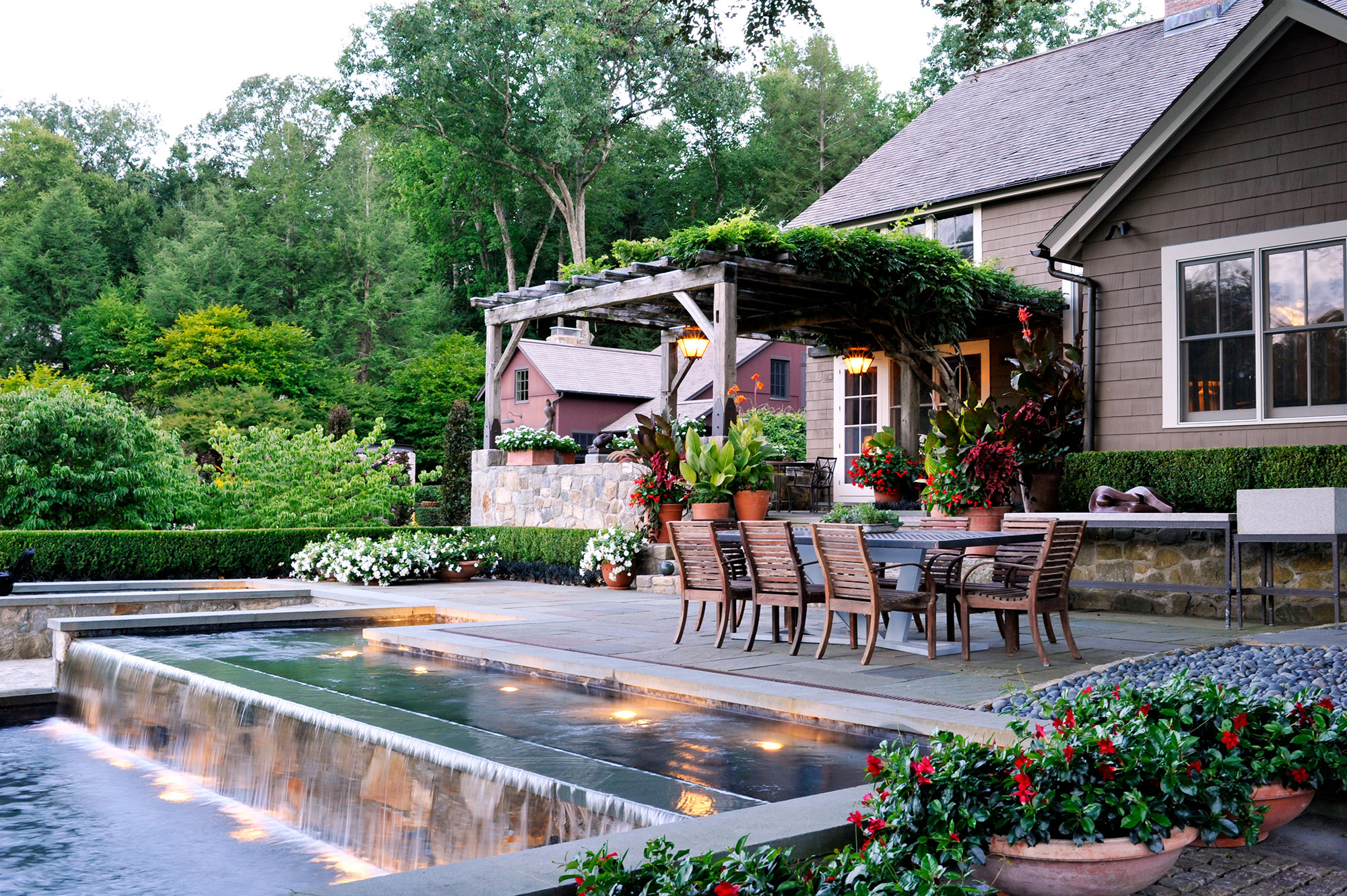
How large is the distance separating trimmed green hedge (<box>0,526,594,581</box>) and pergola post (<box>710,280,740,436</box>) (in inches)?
90.5

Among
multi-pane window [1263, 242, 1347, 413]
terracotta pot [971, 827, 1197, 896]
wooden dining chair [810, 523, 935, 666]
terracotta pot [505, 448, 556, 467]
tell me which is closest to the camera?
terracotta pot [971, 827, 1197, 896]

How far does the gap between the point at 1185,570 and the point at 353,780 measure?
7263 mm

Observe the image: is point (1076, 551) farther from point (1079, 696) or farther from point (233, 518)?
point (233, 518)

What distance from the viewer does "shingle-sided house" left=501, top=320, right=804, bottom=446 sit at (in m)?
31.5

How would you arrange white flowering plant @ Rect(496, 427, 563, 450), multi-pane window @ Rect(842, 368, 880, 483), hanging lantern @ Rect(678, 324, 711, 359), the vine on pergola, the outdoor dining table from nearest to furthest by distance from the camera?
1. the outdoor dining table
2. the vine on pergola
3. hanging lantern @ Rect(678, 324, 711, 359)
4. white flowering plant @ Rect(496, 427, 563, 450)
5. multi-pane window @ Rect(842, 368, 880, 483)

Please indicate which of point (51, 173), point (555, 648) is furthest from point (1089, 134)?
point (51, 173)

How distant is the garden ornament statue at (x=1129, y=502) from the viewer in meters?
9.25

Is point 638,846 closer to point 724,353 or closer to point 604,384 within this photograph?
point 724,353

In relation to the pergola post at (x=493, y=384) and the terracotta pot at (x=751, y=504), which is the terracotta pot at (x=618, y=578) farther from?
the pergola post at (x=493, y=384)

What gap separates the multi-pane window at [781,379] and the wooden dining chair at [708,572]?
2484 centimetres

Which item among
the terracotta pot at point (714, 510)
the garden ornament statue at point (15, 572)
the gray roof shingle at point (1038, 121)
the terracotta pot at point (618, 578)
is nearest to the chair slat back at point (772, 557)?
the terracotta pot at point (714, 510)

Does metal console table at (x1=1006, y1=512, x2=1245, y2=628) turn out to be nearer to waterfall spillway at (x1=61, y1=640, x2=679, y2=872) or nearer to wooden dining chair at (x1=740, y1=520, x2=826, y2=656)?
wooden dining chair at (x1=740, y1=520, x2=826, y2=656)

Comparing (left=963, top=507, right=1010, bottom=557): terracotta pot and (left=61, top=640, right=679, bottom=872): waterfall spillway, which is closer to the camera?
(left=61, top=640, right=679, bottom=872): waterfall spillway

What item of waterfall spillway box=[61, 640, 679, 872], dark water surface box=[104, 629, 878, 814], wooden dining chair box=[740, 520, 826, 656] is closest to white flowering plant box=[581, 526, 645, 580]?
dark water surface box=[104, 629, 878, 814]
